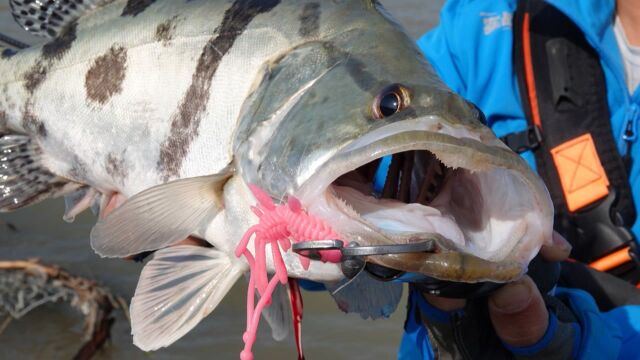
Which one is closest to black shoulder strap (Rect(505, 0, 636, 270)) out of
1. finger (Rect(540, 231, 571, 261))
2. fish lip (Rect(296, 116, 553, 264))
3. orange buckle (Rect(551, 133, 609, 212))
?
orange buckle (Rect(551, 133, 609, 212))

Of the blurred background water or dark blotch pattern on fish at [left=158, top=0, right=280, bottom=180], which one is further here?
the blurred background water

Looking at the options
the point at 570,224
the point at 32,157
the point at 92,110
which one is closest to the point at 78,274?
the point at 32,157

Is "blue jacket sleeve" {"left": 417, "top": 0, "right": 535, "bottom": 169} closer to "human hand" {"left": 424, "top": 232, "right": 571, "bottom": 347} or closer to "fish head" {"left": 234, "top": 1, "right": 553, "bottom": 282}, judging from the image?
"human hand" {"left": 424, "top": 232, "right": 571, "bottom": 347}

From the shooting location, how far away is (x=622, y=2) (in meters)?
2.85

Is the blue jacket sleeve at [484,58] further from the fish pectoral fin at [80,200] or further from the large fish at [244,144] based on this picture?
the fish pectoral fin at [80,200]

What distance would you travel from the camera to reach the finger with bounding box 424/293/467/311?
79.6 inches

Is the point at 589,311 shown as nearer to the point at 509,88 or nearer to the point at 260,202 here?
the point at 509,88

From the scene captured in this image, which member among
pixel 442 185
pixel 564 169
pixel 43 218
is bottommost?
pixel 43 218

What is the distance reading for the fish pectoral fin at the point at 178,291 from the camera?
182 centimetres

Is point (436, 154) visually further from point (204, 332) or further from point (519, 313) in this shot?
point (204, 332)

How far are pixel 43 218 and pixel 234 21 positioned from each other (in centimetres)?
338

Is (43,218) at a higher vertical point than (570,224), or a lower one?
lower

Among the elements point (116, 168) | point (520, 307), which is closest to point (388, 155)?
point (520, 307)

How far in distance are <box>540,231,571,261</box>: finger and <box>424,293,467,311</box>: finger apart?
0.25 meters
